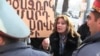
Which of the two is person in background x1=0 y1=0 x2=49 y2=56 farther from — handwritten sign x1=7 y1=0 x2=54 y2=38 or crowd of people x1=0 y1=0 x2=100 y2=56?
handwritten sign x1=7 y1=0 x2=54 y2=38

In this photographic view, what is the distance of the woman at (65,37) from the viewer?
440 cm

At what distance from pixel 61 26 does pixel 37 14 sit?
70 centimetres

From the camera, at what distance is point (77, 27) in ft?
17.7

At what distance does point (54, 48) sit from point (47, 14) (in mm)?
747

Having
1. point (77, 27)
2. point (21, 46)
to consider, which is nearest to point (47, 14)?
point (77, 27)

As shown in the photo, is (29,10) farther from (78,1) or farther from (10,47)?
(10,47)

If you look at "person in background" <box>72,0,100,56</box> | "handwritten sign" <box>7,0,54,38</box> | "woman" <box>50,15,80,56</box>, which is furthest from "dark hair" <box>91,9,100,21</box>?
"handwritten sign" <box>7,0,54,38</box>

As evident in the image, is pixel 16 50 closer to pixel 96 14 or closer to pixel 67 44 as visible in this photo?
pixel 96 14

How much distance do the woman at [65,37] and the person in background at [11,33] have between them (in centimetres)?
246

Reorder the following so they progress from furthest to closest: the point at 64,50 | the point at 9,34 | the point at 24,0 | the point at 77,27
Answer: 1. the point at 77,27
2. the point at 24,0
3. the point at 64,50
4. the point at 9,34

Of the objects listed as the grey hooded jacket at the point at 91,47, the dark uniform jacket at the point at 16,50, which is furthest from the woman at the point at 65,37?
the dark uniform jacket at the point at 16,50

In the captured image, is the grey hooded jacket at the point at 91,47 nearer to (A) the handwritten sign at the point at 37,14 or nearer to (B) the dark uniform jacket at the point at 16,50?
(B) the dark uniform jacket at the point at 16,50

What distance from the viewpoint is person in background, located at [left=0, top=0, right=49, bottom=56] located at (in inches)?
72.6

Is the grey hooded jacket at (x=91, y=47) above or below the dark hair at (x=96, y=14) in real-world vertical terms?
below
